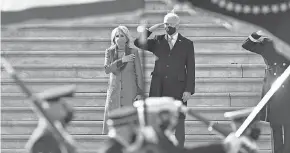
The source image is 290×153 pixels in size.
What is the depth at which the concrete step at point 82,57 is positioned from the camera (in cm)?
1140

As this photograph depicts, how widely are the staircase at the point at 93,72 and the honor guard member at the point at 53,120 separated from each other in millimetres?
4608

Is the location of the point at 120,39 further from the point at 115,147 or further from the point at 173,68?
the point at 115,147

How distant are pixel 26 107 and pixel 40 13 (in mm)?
6340

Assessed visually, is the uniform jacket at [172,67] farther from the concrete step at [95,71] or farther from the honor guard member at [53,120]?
the honor guard member at [53,120]

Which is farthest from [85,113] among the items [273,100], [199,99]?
[273,100]

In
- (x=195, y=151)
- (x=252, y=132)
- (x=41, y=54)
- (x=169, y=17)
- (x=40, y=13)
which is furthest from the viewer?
(x=41, y=54)

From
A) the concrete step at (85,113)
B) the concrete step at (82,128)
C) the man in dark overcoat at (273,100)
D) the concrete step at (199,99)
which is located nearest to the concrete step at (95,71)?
the concrete step at (199,99)

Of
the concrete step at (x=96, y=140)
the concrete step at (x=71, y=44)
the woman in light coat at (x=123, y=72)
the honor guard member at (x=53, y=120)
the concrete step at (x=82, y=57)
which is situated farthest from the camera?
the concrete step at (x=71, y=44)

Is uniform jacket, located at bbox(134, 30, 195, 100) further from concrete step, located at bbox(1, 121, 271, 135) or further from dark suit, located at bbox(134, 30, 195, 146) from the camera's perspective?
concrete step, located at bbox(1, 121, 271, 135)

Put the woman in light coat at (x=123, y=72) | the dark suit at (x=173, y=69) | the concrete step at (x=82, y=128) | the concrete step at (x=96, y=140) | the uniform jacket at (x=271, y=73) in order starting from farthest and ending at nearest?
the concrete step at (x=82, y=128) → the concrete step at (x=96, y=140) → the woman in light coat at (x=123, y=72) → the dark suit at (x=173, y=69) → the uniform jacket at (x=271, y=73)

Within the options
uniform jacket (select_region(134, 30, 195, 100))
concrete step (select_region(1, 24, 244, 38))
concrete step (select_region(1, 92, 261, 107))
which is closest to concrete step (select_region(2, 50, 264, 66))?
concrete step (select_region(1, 24, 244, 38))

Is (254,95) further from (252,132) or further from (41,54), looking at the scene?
(252,132)

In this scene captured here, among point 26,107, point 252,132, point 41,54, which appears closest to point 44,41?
point 41,54

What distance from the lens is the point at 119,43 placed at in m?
9.07
